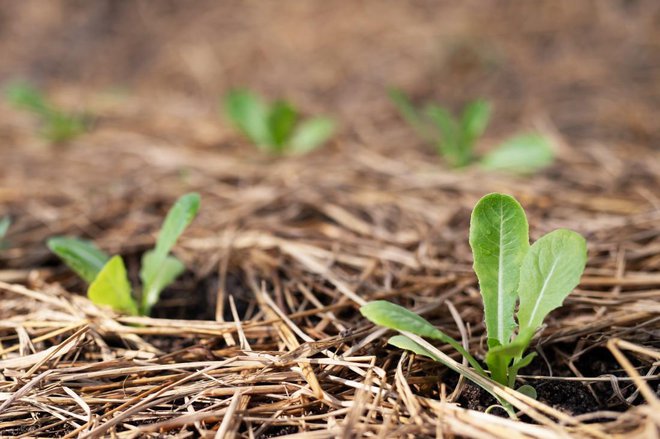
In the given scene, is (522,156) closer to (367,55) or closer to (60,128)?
(367,55)

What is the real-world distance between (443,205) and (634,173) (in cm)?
71

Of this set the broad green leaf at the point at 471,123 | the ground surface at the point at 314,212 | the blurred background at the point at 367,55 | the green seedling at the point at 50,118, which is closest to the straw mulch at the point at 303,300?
the ground surface at the point at 314,212

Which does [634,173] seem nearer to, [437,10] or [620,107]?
[620,107]

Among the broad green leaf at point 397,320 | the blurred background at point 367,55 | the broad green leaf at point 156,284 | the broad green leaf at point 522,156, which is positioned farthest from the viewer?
the blurred background at point 367,55

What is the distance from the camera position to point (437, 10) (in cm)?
322

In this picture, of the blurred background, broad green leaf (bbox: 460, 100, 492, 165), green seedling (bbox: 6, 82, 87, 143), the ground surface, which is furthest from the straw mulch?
the blurred background

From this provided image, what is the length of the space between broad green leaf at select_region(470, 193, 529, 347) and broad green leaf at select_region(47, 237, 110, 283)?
822 millimetres

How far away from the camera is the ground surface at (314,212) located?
980 mm

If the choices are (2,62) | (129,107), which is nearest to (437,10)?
(129,107)

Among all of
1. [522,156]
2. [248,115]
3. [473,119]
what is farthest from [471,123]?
[248,115]

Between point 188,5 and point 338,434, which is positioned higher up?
point 188,5

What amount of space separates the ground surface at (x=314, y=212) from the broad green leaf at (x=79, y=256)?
8 centimetres

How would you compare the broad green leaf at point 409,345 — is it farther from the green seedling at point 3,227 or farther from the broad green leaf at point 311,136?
the broad green leaf at point 311,136

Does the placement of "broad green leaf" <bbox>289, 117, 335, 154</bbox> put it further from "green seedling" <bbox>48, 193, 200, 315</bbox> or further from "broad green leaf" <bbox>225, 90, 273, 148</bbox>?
"green seedling" <bbox>48, 193, 200, 315</bbox>
